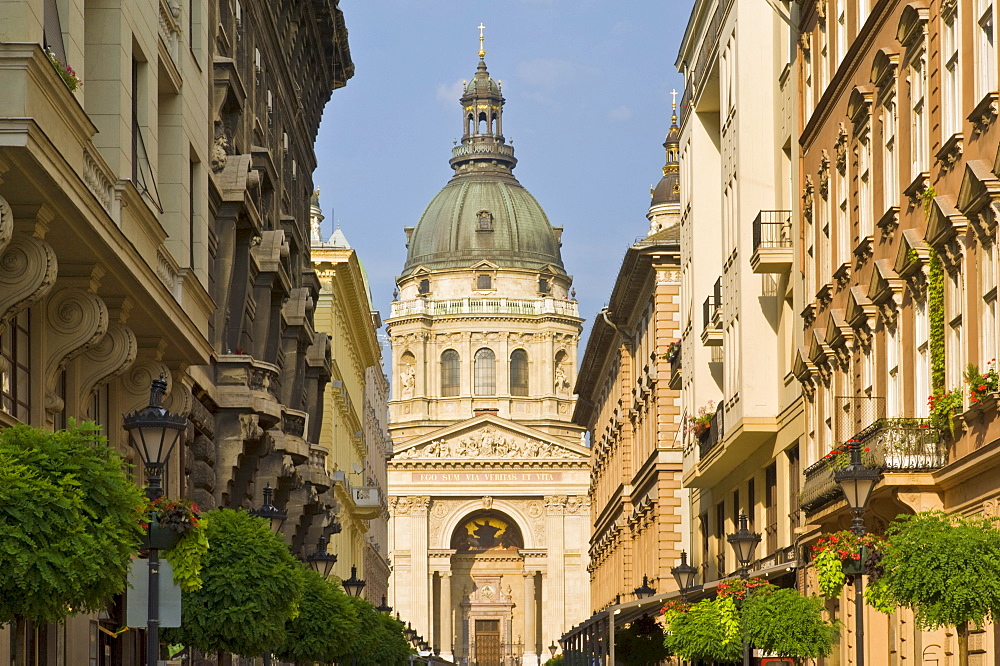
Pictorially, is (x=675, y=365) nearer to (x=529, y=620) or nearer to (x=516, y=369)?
(x=529, y=620)

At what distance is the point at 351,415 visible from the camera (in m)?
74.9

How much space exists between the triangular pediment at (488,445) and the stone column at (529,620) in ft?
31.1

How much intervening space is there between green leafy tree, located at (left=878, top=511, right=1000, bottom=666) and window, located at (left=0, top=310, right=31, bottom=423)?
8.06m

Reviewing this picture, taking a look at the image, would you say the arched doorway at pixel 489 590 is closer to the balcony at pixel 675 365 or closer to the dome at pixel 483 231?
the dome at pixel 483 231

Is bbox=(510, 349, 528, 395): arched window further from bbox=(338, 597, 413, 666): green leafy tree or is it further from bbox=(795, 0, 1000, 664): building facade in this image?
bbox=(795, 0, 1000, 664): building facade

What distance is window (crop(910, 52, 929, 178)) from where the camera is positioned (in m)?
23.5

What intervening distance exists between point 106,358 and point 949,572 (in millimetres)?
8436

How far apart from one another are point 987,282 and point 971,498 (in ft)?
8.66

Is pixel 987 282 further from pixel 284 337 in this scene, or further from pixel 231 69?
pixel 284 337

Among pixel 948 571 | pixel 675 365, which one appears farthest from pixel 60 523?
pixel 675 365

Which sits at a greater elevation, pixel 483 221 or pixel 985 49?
pixel 483 221

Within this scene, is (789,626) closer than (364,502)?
Yes

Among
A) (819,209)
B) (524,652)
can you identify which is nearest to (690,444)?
(819,209)

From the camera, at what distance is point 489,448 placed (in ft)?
477
